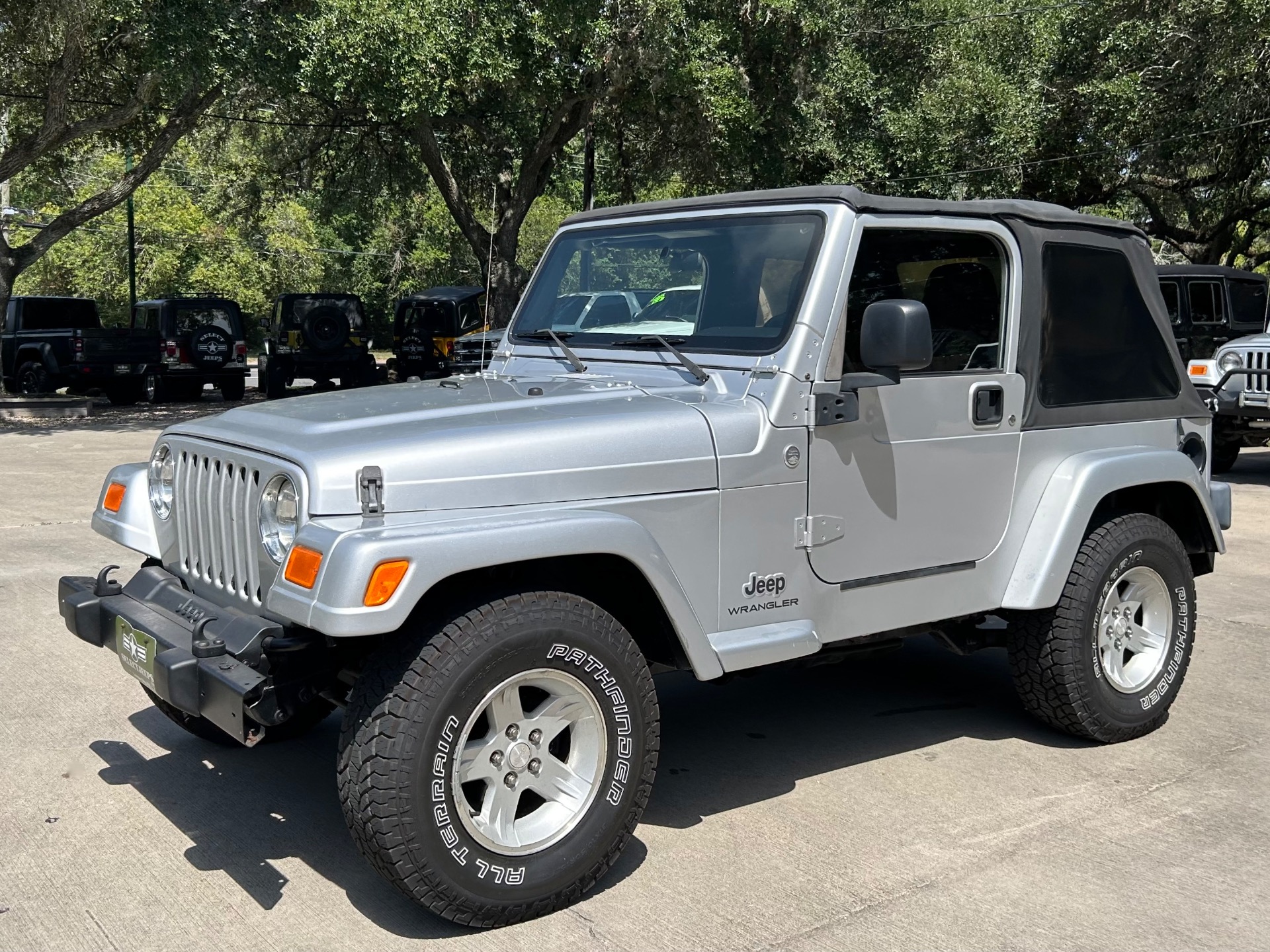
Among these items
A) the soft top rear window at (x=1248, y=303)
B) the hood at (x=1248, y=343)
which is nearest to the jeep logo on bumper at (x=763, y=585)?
the hood at (x=1248, y=343)

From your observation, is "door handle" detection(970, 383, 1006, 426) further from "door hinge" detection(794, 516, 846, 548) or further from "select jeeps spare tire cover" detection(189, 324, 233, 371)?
"select jeeps spare tire cover" detection(189, 324, 233, 371)

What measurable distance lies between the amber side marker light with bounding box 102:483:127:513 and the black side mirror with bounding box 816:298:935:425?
8.08ft

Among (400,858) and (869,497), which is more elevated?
(869,497)

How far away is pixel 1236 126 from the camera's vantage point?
18.8m

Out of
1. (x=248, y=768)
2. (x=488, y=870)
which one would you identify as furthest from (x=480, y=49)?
(x=488, y=870)

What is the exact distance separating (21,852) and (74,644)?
2.51 m

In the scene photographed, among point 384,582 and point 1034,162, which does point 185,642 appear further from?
point 1034,162

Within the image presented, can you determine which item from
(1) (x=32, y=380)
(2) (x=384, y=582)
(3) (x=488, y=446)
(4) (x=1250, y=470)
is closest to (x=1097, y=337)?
(3) (x=488, y=446)

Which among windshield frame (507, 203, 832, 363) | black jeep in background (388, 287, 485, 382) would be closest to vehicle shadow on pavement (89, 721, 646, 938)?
windshield frame (507, 203, 832, 363)

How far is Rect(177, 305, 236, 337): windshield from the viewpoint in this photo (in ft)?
75.0

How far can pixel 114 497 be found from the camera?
15.2 feet

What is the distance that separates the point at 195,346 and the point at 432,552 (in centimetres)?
2074

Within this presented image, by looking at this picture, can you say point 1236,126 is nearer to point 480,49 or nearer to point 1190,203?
point 1190,203

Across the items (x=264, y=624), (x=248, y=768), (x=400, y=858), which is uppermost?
(x=264, y=624)
